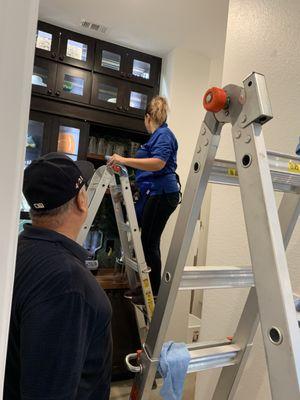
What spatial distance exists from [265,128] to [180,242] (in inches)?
27.3

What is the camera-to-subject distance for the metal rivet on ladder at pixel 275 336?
0.52 metres

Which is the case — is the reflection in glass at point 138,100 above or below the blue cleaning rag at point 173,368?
above

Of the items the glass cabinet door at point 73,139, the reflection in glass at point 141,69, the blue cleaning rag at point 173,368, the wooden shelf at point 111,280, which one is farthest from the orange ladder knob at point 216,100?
the reflection in glass at point 141,69

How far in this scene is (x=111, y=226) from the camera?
3059mm

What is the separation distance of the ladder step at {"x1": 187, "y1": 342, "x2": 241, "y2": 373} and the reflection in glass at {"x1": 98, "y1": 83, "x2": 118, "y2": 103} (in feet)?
7.92

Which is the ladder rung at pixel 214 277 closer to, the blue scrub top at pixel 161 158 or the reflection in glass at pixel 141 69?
the blue scrub top at pixel 161 158

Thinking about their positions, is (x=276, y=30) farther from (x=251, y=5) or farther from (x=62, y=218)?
(x=62, y=218)

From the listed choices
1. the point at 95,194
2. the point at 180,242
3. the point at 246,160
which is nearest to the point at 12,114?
the point at 246,160

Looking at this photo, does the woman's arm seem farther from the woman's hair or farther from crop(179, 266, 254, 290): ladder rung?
crop(179, 266, 254, 290): ladder rung

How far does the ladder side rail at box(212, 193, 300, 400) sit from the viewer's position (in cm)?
94

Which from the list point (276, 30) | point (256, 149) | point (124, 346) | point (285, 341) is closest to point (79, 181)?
point (256, 149)

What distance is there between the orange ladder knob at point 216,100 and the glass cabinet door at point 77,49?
7.75 feet

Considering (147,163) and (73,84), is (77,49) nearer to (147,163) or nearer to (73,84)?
(73,84)

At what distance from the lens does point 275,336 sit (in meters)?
0.53
